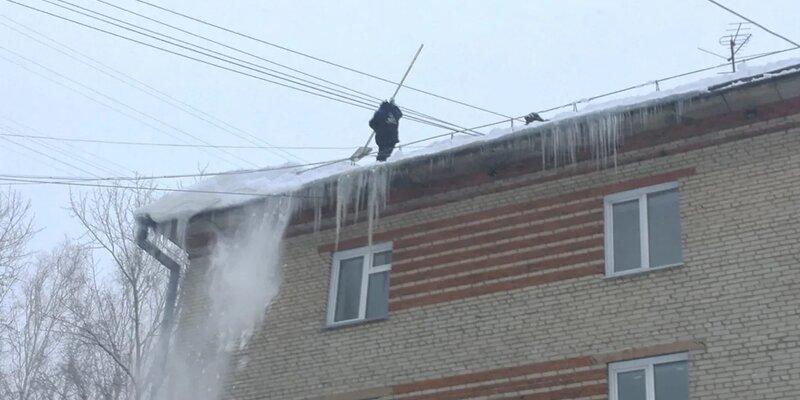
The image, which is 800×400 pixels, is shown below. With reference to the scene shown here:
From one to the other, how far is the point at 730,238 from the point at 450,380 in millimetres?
3374

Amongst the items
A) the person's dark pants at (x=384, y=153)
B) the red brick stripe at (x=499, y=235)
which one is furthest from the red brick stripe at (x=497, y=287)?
the person's dark pants at (x=384, y=153)

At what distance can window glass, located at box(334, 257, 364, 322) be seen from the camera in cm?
1341

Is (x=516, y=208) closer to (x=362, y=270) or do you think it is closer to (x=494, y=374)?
(x=494, y=374)

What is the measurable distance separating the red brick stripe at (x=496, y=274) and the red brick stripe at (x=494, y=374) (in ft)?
3.72

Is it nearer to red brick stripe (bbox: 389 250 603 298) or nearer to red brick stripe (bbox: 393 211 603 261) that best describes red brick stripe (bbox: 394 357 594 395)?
red brick stripe (bbox: 389 250 603 298)

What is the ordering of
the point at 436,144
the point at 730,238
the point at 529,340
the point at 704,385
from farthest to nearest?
the point at 436,144, the point at 529,340, the point at 730,238, the point at 704,385

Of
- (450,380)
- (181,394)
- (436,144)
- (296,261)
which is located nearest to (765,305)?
(450,380)

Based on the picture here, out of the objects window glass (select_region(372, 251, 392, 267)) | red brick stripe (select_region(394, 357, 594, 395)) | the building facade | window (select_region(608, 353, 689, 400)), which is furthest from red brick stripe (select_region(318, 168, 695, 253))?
window (select_region(608, 353, 689, 400))

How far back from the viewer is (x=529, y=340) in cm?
1156

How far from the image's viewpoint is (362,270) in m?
13.6

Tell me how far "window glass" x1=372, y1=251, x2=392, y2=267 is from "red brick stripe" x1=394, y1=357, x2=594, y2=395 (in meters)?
1.83

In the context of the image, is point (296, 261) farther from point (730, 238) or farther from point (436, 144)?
point (730, 238)

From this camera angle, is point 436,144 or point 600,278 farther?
point 436,144

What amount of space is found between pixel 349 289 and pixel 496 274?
2.23 meters
